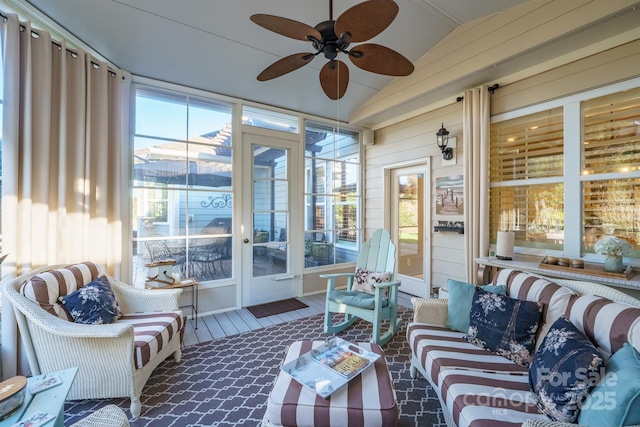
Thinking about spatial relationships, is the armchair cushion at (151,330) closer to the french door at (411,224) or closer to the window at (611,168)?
the french door at (411,224)

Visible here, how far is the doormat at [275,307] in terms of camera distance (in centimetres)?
362

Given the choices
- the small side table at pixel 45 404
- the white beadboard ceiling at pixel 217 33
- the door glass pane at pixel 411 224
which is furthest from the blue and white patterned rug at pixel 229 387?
the white beadboard ceiling at pixel 217 33

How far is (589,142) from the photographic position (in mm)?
2590

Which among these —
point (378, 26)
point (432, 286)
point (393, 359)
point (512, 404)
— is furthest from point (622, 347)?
point (432, 286)

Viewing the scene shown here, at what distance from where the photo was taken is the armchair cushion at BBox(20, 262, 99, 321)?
6.22ft

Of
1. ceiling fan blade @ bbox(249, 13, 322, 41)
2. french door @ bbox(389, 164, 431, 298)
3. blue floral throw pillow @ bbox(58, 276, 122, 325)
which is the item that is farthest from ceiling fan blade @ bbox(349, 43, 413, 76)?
blue floral throw pillow @ bbox(58, 276, 122, 325)

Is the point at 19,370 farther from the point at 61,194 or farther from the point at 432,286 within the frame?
the point at 432,286

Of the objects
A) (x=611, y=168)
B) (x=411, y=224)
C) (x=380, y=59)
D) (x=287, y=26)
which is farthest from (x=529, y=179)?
(x=287, y=26)

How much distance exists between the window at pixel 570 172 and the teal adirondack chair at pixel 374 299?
4.43 feet

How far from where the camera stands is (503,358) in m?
1.77

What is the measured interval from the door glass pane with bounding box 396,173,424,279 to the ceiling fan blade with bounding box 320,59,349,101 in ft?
8.04

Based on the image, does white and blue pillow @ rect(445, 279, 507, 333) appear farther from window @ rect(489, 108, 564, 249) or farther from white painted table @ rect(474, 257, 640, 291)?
window @ rect(489, 108, 564, 249)

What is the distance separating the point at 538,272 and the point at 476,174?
1.20 meters

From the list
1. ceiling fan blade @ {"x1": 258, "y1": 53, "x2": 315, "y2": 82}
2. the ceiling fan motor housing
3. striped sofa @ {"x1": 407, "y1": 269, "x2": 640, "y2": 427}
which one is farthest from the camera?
ceiling fan blade @ {"x1": 258, "y1": 53, "x2": 315, "y2": 82}
